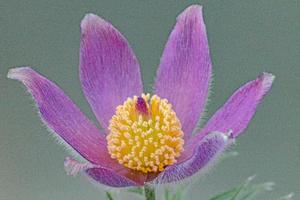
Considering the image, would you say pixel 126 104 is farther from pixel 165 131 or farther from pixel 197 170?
pixel 197 170

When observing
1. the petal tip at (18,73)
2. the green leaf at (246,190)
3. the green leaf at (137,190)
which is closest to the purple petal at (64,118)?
the petal tip at (18,73)

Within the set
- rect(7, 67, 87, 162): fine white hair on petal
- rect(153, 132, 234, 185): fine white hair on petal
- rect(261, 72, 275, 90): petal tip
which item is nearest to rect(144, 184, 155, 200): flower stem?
rect(153, 132, 234, 185): fine white hair on petal

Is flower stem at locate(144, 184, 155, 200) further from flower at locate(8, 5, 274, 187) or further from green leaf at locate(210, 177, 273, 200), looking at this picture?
green leaf at locate(210, 177, 273, 200)

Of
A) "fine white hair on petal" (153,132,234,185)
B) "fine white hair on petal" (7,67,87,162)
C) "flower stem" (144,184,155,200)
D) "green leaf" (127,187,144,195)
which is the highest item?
"fine white hair on petal" (7,67,87,162)

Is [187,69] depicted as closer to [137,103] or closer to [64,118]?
[137,103]

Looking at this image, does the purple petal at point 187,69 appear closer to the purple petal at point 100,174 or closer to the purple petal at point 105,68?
the purple petal at point 105,68

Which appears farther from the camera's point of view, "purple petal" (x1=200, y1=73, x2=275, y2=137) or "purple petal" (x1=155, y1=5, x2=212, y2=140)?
"purple petal" (x1=155, y1=5, x2=212, y2=140)

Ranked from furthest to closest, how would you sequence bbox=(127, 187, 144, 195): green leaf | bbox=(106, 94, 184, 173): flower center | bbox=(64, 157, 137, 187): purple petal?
1. bbox=(106, 94, 184, 173): flower center
2. bbox=(127, 187, 144, 195): green leaf
3. bbox=(64, 157, 137, 187): purple petal

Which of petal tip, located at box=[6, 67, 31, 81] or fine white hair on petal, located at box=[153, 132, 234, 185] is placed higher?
petal tip, located at box=[6, 67, 31, 81]
